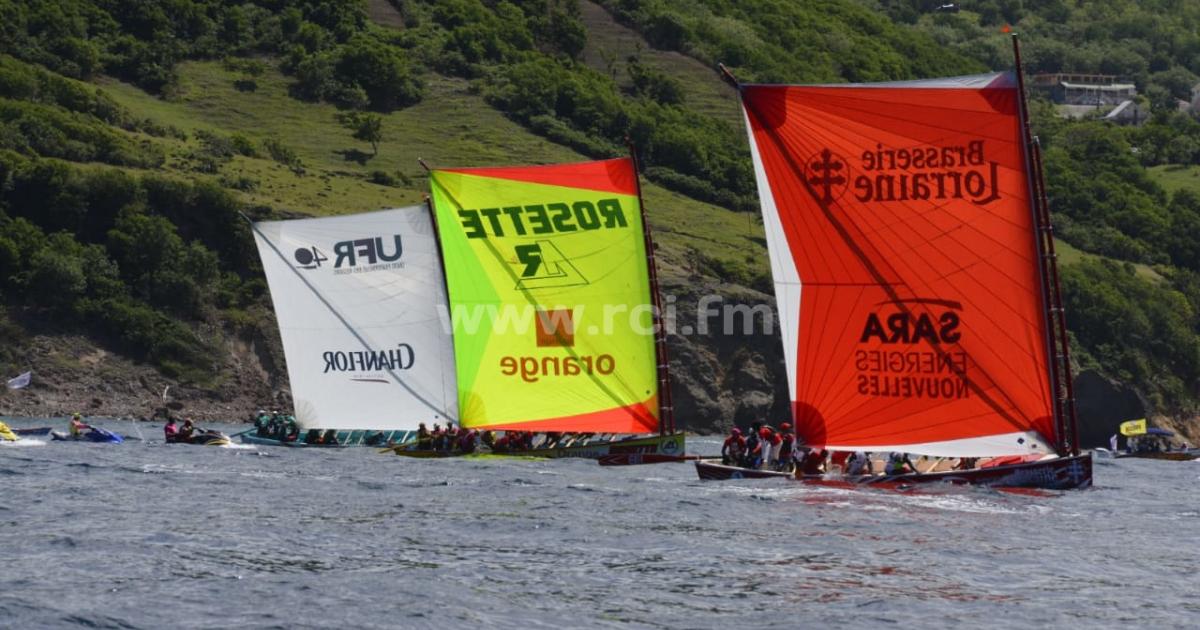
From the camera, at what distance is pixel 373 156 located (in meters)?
155

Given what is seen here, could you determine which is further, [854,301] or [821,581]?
[854,301]

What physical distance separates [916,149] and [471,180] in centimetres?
2294

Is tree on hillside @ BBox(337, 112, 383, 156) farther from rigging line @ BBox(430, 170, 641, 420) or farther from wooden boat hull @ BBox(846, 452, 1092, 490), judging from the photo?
wooden boat hull @ BBox(846, 452, 1092, 490)

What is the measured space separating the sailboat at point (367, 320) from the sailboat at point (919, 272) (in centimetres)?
2496

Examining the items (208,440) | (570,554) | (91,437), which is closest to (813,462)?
(570,554)

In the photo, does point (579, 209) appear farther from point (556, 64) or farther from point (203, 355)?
point (556, 64)

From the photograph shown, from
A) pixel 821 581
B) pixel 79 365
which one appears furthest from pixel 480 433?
pixel 79 365

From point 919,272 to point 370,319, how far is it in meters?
29.7

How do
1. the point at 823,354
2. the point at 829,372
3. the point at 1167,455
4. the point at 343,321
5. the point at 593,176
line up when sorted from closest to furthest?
the point at 823,354, the point at 829,372, the point at 593,176, the point at 343,321, the point at 1167,455

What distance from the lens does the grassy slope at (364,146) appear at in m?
140

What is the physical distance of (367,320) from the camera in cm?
6706

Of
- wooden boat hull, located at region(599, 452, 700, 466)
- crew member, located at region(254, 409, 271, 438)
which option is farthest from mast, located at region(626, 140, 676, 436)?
crew member, located at region(254, 409, 271, 438)

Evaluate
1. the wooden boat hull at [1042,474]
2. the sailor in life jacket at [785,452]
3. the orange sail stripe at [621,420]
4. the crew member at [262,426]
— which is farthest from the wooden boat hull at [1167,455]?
the wooden boat hull at [1042,474]

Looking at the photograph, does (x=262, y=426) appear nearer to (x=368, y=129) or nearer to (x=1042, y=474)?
(x=1042, y=474)
